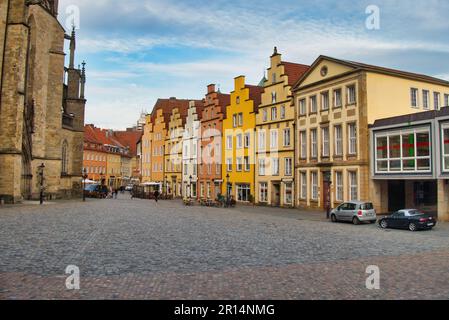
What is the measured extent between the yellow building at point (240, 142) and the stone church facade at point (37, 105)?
16.9m

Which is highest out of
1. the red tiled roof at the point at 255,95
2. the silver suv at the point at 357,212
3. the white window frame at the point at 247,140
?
the red tiled roof at the point at 255,95

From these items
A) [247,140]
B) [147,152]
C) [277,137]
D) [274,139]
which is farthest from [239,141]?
[147,152]

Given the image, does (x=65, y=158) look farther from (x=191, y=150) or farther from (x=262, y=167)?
(x=262, y=167)

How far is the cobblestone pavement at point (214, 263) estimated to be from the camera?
829cm

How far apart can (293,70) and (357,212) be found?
2033 centimetres

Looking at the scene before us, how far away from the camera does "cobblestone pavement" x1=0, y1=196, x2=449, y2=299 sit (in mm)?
8289

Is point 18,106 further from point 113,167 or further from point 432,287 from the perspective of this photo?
point 113,167

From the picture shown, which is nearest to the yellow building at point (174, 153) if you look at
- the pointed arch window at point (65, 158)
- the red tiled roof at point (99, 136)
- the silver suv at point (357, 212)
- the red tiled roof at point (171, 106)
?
the red tiled roof at point (171, 106)

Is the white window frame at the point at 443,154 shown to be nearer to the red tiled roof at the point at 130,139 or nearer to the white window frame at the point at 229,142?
the white window frame at the point at 229,142

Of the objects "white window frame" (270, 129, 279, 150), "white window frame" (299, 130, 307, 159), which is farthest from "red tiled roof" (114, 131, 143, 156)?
"white window frame" (299, 130, 307, 159)

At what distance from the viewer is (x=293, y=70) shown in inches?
1651

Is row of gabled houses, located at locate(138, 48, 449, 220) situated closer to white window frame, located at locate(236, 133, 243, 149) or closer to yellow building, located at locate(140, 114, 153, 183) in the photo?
white window frame, located at locate(236, 133, 243, 149)

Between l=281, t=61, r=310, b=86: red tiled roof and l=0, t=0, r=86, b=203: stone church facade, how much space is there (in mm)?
22095
